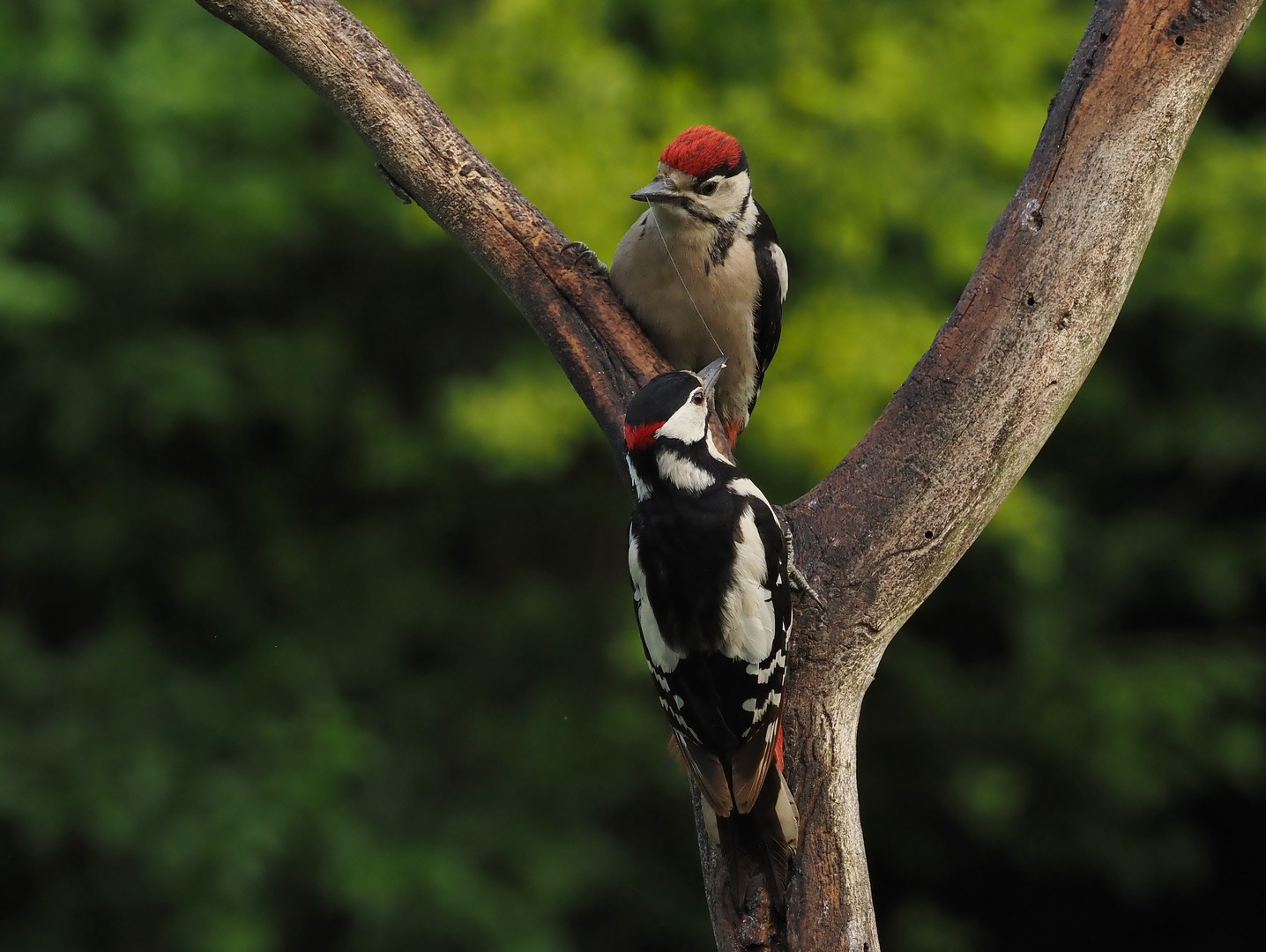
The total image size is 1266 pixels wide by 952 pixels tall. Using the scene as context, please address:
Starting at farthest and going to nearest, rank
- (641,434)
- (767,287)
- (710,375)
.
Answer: (767,287) → (710,375) → (641,434)

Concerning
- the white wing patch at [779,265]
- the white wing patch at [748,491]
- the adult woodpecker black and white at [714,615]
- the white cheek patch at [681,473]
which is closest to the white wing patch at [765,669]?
the adult woodpecker black and white at [714,615]

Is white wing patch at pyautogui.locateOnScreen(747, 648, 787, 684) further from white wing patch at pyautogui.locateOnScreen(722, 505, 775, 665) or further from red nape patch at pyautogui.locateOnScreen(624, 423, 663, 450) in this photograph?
red nape patch at pyautogui.locateOnScreen(624, 423, 663, 450)

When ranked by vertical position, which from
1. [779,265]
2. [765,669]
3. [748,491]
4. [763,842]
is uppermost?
[779,265]

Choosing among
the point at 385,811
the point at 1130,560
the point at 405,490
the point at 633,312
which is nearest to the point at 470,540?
the point at 405,490

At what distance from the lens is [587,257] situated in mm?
3000

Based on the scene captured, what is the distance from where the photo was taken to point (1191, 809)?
22.6 ft

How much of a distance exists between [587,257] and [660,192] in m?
0.35

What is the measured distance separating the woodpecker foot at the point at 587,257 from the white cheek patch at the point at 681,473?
1.83ft

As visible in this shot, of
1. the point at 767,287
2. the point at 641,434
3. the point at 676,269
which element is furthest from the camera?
the point at 767,287

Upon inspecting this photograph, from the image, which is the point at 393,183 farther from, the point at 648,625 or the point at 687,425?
the point at 648,625

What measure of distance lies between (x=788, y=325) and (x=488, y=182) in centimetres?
236

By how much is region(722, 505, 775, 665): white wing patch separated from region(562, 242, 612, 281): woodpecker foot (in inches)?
32.8

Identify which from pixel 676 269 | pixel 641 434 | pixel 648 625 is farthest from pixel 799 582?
pixel 676 269

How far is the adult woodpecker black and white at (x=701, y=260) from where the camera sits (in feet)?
10.8
